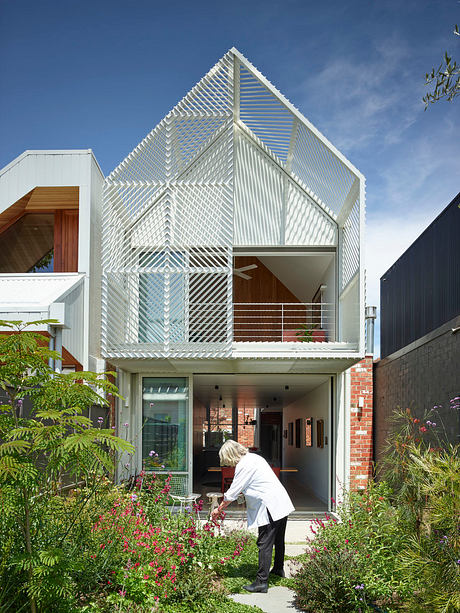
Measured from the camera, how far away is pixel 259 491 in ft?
20.3

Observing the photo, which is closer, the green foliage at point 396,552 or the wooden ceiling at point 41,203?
the green foliage at point 396,552

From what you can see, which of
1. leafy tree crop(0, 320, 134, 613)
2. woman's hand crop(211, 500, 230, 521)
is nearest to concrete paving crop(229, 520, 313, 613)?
woman's hand crop(211, 500, 230, 521)

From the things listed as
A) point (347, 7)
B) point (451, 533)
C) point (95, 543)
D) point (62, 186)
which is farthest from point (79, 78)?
point (451, 533)

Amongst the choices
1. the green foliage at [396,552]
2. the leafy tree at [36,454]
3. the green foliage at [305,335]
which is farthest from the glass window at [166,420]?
the leafy tree at [36,454]

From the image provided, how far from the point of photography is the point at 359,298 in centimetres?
1070

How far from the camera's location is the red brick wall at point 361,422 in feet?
42.8

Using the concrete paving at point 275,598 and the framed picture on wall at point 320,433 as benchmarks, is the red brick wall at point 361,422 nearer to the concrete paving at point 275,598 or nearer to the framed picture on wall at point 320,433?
the framed picture on wall at point 320,433

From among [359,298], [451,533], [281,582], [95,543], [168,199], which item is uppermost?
[168,199]

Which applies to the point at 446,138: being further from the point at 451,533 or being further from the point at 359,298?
the point at 451,533

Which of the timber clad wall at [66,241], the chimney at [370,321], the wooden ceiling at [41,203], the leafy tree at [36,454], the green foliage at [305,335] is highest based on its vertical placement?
the wooden ceiling at [41,203]

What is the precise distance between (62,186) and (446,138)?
26.1 ft

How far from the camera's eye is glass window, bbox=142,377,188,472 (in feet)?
40.3

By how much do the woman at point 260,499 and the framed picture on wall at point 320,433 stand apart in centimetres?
838

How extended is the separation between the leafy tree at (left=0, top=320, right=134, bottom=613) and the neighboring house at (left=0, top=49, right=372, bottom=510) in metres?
5.17
